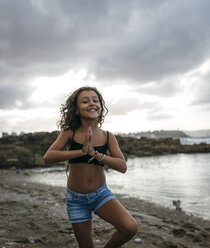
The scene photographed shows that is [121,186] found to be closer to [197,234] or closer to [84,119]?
[197,234]

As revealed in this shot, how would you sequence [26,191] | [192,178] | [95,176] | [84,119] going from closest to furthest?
[95,176] < [84,119] < [26,191] < [192,178]

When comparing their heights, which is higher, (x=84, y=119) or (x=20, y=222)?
(x=84, y=119)

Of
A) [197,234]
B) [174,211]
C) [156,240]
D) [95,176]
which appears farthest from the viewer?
[174,211]

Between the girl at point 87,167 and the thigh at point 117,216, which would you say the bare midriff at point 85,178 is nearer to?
the girl at point 87,167

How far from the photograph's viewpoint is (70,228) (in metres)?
4.41

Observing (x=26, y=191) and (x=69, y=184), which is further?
(x=26, y=191)

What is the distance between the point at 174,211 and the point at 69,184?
3.69 m

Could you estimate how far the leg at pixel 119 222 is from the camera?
8.16 feet

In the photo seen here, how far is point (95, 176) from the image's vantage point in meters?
2.81

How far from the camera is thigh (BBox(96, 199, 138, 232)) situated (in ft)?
8.18

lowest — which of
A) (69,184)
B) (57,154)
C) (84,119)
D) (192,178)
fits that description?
(192,178)

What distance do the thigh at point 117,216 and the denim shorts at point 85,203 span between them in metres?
0.06

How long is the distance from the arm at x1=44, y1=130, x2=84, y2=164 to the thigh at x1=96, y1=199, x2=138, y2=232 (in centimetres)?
62

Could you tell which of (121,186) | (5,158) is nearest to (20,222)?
(121,186)
